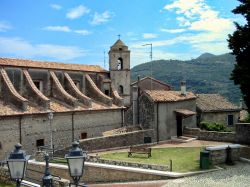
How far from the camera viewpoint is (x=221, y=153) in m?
24.6

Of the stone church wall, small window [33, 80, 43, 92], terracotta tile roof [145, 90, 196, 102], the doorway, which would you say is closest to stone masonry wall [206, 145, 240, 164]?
terracotta tile roof [145, 90, 196, 102]

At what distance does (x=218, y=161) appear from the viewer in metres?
24.4

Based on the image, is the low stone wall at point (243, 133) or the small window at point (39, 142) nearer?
the small window at point (39, 142)

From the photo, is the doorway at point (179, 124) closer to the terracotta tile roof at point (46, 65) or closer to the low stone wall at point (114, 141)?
the low stone wall at point (114, 141)

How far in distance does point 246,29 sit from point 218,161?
33.6 feet

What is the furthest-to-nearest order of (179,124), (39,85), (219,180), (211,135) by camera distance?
(179,124) < (39,85) < (211,135) < (219,180)

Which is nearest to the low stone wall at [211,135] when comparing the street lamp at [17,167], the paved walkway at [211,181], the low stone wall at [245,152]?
the low stone wall at [245,152]

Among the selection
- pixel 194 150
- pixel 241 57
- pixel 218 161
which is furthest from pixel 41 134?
pixel 241 57

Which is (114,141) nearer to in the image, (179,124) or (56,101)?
(56,101)

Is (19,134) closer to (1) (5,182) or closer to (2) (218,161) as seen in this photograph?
(1) (5,182)

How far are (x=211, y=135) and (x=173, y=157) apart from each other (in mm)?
10664

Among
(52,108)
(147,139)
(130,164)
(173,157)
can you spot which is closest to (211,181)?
(130,164)

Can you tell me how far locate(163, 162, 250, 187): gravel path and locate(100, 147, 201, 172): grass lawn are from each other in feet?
5.32

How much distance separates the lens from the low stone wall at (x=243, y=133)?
32969mm
